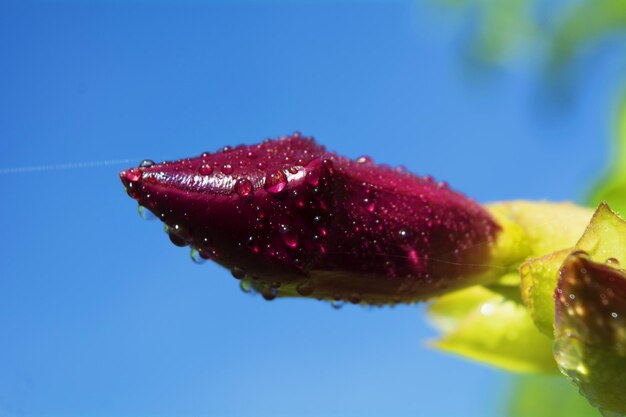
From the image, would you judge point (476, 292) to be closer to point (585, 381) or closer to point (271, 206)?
point (585, 381)

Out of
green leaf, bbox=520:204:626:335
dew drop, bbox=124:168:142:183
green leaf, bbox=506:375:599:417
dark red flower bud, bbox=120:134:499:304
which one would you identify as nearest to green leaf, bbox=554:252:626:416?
green leaf, bbox=520:204:626:335

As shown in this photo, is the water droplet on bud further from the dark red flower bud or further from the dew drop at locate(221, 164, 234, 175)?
Answer: the dew drop at locate(221, 164, 234, 175)

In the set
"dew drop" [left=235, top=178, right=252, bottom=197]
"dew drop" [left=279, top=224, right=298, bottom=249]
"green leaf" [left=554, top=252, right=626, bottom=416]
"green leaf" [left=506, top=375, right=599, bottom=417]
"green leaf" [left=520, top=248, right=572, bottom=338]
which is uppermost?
"green leaf" [left=506, top=375, right=599, bottom=417]

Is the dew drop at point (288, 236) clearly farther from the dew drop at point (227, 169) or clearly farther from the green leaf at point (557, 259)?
the green leaf at point (557, 259)

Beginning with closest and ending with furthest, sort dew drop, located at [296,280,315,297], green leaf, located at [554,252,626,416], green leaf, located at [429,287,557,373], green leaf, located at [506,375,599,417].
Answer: green leaf, located at [554,252,626,416] < dew drop, located at [296,280,315,297] < green leaf, located at [429,287,557,373] < green leaf, located at [506,375,599,417]

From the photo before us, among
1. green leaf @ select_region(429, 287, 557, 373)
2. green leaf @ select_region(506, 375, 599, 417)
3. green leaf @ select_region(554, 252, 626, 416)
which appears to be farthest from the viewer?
green leaf @ select_region(506, 375, 599, 417)

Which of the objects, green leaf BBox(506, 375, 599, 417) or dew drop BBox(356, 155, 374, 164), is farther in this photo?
green leaf BBox(506, 375, 599, 417)

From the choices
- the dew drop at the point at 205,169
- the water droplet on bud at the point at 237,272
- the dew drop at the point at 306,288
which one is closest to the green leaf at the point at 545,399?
the dew drop at the point at 306,288
